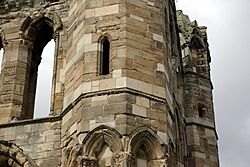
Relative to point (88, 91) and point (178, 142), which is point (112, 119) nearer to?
point (88, 91)

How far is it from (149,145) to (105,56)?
1991 mm

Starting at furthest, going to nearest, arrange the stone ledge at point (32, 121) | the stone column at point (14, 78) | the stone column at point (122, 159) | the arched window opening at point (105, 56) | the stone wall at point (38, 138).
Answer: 1. the stone column at point (14, 78)
2. the stone ledge at point (32, 121)
3. the stone wall at point (38, 138)
4. the arched window opening at point (105, 56)
5. the stone column at point (122, 159)

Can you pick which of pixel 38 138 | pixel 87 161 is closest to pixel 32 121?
pixel 38 138

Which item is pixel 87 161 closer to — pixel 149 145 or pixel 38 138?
pixel 149 145

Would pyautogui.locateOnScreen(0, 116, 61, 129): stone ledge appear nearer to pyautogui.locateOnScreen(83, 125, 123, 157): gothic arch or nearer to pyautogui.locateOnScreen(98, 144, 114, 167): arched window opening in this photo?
pyautogui.locateOnScreen(83, 125, 123, 157): gothic arch

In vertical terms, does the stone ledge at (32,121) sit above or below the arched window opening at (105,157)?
above

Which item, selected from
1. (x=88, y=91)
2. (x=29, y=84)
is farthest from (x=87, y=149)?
(x=29, y=84)

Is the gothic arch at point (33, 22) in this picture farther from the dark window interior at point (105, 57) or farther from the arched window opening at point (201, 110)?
the arched window opening at point (201, 110)

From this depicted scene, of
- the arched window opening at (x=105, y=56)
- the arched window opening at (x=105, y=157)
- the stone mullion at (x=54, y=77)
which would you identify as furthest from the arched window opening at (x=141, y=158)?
the stone mullion at (x=54, y=77)

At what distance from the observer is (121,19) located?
1143 centimetres

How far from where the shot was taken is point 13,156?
1140 cm

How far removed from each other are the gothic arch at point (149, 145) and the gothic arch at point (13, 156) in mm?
2187

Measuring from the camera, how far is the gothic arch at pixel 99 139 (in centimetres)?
1001

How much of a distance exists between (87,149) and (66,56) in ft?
9.82
